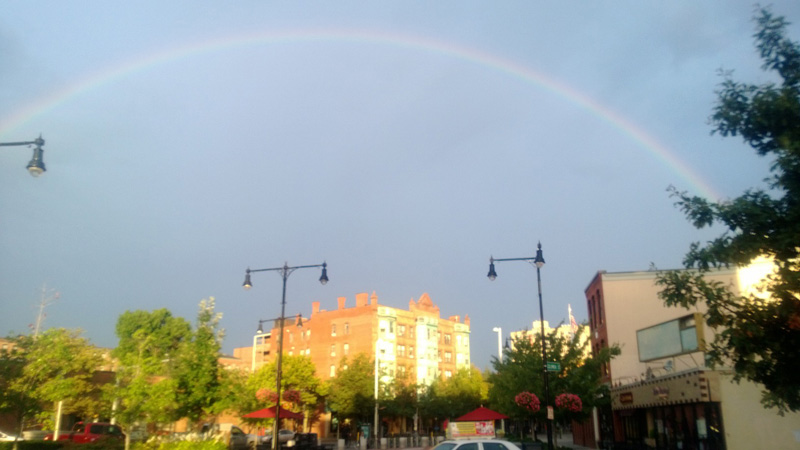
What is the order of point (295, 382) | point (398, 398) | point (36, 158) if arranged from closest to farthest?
1. point (36, 158)
2. point (295, 382)
3. point (398, 398)

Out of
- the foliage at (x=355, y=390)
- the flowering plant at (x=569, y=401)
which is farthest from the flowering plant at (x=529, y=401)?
the foliage at (x=355, y=390)

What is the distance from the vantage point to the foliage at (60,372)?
3378 cm

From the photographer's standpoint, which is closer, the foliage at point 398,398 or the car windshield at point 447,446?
A: the car windshield at point 447,446

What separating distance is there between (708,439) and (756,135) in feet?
58.8

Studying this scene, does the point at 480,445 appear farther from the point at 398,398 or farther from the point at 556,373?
the point at 398,398

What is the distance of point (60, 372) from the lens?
42344mm

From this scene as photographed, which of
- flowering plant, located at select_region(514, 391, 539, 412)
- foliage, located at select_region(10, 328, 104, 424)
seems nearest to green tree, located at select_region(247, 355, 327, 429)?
foliage, located at select_region(10, 328, 104, 424)

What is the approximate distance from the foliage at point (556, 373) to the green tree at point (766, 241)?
880 inches

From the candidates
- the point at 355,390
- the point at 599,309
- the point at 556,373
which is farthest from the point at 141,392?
the point at 355,390

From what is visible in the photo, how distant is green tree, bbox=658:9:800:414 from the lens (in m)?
11.7

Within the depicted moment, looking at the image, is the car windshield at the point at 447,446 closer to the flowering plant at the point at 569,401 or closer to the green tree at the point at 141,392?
the flowering plant at the point at 569,401

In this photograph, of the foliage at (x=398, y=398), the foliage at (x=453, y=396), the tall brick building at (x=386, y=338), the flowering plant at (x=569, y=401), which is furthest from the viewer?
the tall brick building at (x=386, y=338)

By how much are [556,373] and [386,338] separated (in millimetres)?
57293

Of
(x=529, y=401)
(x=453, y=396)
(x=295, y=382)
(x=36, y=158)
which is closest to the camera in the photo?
(x=36, y=158)
